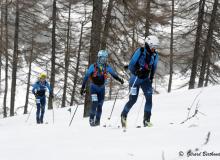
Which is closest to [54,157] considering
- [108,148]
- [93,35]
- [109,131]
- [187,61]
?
[108,148]

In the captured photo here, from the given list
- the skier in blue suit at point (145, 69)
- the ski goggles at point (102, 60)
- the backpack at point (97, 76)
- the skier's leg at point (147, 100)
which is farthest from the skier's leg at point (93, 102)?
the skier's leg at point (147, 100)

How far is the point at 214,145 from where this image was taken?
3953mm

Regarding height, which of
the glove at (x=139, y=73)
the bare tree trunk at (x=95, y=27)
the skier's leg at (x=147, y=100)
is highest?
the bare tree trunk at (x=95, y=27)

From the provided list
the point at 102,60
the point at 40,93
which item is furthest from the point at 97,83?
the point at 40,93

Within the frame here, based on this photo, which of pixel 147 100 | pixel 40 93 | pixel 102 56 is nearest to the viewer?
pixel 147 100

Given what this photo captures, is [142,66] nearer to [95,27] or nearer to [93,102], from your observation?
[93,102]

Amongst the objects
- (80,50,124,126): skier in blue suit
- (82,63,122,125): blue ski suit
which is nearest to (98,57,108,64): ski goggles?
(80,50,124,126): skier in blue suit

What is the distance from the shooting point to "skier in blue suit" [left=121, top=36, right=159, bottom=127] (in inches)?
288

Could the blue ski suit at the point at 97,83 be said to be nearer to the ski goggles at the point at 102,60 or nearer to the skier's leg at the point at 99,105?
the skier's leg at the point at 99,105

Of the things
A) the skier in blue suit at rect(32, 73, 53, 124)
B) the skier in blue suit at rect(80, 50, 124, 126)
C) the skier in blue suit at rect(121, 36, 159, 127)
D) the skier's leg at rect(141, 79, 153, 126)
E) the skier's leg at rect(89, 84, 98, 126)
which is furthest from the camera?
the skier in blue suit at rect(32, 73, 53, 124)

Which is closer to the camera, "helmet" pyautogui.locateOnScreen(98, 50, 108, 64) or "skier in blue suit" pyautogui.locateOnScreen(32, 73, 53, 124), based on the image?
"helmet" pyautogui.locateOnScreen(98, 50, 108, 64)

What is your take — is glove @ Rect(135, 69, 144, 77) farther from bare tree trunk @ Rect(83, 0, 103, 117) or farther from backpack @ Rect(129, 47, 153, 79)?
bare tree trunk @ Rect(83, 0, 103, 117)

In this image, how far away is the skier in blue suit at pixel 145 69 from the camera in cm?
731

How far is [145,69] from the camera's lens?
752 cm
